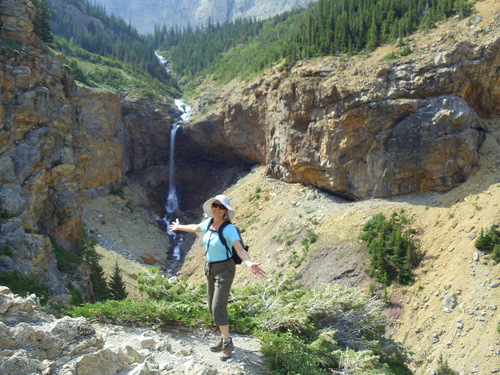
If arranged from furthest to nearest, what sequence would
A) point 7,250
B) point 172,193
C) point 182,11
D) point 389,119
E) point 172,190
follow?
point 182,11 < point 172,190 < point 172,193 < point 389,119 < point 7,250

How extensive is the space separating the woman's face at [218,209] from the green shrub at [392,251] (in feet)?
54.5

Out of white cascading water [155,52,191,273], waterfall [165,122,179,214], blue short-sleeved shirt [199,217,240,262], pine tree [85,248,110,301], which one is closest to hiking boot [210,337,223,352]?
blue short-sleeved shirt [199,217,240,262]

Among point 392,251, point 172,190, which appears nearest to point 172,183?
point 172,190

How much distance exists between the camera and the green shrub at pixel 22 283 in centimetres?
→ 1123

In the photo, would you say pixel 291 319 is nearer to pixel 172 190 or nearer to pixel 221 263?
pixel 221 263

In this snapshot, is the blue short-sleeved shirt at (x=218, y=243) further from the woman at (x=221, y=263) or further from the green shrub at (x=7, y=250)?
the green shrub at (x=7, y=250)

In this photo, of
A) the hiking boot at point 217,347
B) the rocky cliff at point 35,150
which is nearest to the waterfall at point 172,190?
the rocky cliff at point 35,150

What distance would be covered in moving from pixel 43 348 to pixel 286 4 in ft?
480

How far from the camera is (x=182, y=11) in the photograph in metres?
167

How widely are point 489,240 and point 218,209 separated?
56.1 ft

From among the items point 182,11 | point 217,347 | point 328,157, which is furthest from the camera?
point 182,11

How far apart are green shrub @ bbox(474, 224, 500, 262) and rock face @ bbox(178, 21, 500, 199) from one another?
610 cm

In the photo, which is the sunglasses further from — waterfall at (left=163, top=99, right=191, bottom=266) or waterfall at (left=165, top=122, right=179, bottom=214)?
waterfall at (left=165, top=122, right=179, bottom=214)

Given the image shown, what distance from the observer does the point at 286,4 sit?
131 metres
